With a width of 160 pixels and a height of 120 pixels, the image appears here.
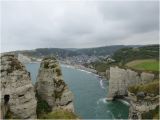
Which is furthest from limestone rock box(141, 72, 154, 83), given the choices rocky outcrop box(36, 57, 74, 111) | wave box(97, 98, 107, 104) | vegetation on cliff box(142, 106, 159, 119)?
rocky outcrop box(36, 57, 74, 111)

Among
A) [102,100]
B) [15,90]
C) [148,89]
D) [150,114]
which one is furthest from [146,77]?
[15,90]

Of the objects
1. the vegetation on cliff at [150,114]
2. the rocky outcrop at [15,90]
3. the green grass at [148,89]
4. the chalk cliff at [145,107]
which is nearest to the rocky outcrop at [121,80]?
the green grass at [148,89]

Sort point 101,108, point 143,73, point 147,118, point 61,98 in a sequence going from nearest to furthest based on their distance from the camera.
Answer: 1. point 61,98
2. point 147,118
3. point 101,108
4. point 143,73

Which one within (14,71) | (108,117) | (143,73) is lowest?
(108,117)

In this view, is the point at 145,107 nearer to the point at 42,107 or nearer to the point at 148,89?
the point at 148,89

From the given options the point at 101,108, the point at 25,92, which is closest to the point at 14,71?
the point at 25,92

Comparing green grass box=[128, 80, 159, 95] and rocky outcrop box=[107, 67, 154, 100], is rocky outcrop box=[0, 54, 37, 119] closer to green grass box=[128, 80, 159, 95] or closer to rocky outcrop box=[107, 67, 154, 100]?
green grass box=[128, 80, 159, 95]

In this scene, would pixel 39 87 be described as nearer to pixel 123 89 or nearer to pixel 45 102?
pixel 45 102
